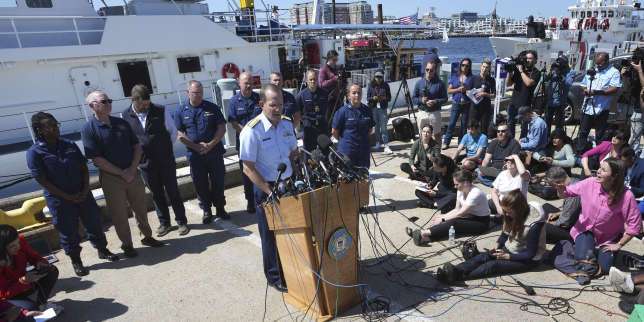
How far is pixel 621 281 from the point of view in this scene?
3.29m

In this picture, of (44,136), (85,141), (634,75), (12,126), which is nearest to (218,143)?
(85,141)

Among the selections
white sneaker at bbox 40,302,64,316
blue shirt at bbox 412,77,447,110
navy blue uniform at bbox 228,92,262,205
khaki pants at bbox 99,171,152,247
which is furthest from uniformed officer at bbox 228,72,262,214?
blue shirt at bbox 412,77,447,110

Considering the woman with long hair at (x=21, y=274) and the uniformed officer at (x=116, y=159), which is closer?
the woman with long hair at (x=21, y=274)

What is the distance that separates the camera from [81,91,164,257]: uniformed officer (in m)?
4.11

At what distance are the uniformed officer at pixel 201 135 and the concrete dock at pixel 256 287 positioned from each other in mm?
747

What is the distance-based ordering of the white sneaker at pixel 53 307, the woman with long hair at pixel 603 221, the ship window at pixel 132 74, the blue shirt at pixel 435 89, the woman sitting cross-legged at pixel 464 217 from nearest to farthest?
the white sneaker at pixel 53 307, the woman with long hair at pixel 603 221, the woman sitting cross-legged at pixel 464 217, the blue shirt at pixel 435 89, the ship window at pixel 132 74

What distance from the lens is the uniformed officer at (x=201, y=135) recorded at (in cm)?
501

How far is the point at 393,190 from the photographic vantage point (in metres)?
6.27

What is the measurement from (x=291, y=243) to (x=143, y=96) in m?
2.80

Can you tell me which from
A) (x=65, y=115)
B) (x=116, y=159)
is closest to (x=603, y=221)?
(x=116, y=159)

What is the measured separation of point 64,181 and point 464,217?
4.43 m

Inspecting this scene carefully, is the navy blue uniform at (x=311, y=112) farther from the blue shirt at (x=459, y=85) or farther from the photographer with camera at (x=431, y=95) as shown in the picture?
the blue shirt at (x=459, y=85)

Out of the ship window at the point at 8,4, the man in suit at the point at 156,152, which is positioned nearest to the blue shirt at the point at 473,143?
the man in suit at the point at 156,152

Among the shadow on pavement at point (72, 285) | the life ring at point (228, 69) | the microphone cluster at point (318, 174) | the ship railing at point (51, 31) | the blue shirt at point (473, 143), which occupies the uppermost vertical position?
the ship railing at point (51, 31)
